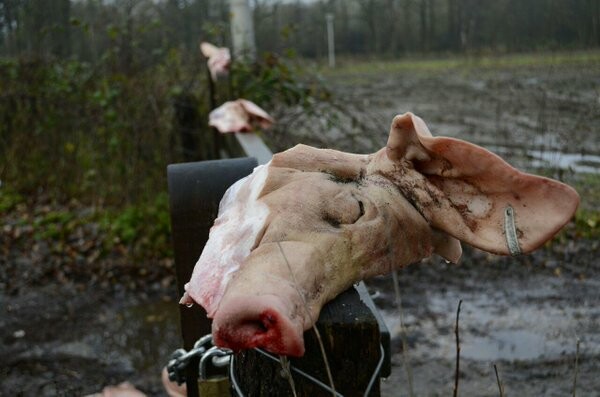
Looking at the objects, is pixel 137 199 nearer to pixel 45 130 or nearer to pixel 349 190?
pixel 45 130

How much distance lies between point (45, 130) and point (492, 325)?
245 inches

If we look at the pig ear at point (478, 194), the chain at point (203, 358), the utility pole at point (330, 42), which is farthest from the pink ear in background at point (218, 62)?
the utility pole at point (330, 42)

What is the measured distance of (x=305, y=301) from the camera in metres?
1.38

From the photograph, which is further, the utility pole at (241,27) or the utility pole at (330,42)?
the utility pole at (330,42)

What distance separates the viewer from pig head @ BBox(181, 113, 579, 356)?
1343 mm

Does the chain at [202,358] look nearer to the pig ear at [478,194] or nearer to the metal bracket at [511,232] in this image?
the pig ear at [478,194]

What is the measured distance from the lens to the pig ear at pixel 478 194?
1487mm

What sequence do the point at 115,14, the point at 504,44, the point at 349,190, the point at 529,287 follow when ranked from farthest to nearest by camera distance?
the point at 504,44
the point at 115,14
the point at 529,287
the point at 349,190

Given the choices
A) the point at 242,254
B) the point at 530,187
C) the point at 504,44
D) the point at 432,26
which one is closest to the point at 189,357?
the point at 242,254

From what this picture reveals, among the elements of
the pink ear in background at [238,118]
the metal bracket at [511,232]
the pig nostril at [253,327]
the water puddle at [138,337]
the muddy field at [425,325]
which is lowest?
the water puddle at [138,337]

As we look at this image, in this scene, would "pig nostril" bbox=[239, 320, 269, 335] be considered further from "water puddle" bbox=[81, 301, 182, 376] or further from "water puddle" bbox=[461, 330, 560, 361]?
"water puddle" bbox=[81, 301, 182, 376]

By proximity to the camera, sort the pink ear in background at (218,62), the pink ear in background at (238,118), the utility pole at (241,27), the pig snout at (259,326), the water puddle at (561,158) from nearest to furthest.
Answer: the pig snout at (259,326) → the pink ear in background at (238,118) → the pink ear in background at (218,62) → the utility pole at (241,27) → the water puddle at (561,158)

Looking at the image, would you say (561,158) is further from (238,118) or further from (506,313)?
(238,118)

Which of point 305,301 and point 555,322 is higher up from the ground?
point 305,301
